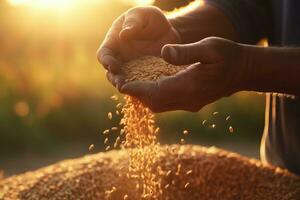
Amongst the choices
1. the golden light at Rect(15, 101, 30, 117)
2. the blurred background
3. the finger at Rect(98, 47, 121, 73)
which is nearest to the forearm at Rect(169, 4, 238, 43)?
the finger at Rect(98, 47, 121, 73)

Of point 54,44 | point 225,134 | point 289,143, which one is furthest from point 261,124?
point 289,143

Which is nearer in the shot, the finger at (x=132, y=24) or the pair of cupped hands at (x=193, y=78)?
the pair of cupped hands at (x=193, y=78)

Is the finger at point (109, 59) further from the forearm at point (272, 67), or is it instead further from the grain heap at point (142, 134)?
the forearm at point (272, 67)

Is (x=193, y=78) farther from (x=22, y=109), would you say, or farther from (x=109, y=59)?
(x=22, y=109)

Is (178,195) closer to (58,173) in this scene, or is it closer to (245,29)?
(58,173)

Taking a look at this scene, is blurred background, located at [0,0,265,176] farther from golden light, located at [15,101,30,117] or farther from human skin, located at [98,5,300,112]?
human skin, located at [98,5,300,112]

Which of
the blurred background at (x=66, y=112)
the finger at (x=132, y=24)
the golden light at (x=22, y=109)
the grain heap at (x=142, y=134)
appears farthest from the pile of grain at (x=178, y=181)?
the golden light at (x=22, y=109)
